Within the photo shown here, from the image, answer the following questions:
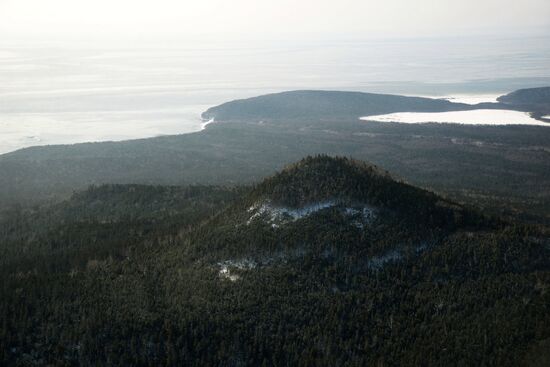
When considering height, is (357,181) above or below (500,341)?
above

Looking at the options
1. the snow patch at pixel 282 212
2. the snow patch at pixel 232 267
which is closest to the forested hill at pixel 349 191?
the snow patch at pixel 282 212

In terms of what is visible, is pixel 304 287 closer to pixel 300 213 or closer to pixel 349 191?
pixel 300 213

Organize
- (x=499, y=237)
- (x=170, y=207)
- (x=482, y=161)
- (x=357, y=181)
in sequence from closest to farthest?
(x=499, y=237), (x=357, y=181), (x=170, y=207), (x=482, y=161)

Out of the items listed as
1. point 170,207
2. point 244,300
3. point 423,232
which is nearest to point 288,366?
point 244,300

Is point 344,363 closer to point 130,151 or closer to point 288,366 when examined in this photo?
point 288,366

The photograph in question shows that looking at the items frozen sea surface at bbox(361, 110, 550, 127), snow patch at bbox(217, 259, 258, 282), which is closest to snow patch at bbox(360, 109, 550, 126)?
frozen sea surface at bbox(361, 110, 550, 127)

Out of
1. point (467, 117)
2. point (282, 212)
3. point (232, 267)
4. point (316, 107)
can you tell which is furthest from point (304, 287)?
point (316, 107)
